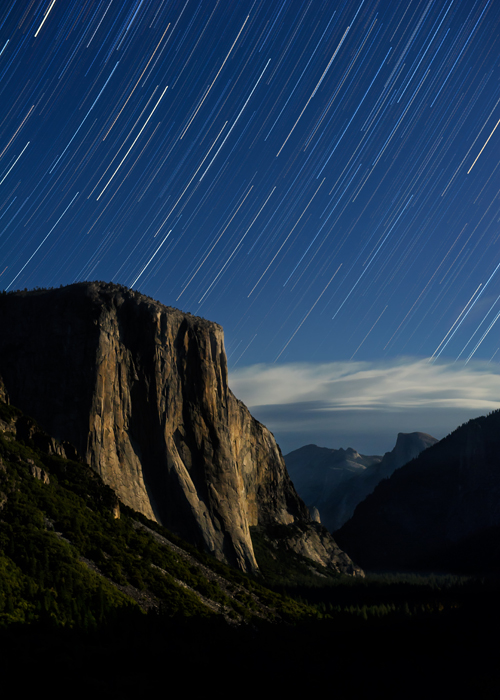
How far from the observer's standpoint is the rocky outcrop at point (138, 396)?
8438 centimetres

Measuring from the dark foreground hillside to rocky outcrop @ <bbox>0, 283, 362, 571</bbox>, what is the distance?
15.1 meters

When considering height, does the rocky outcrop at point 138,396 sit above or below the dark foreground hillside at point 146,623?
above

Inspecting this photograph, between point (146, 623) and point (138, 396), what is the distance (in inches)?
2278

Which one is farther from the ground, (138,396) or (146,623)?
(138,396)

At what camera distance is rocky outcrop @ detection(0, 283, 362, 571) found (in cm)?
8438

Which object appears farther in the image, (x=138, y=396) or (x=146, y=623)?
(x=138, y=396)

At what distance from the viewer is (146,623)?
40750 millimetres

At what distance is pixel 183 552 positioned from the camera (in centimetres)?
7119

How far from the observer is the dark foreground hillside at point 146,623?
30797 millimetres

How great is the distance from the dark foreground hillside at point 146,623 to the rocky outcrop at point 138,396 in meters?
15.1

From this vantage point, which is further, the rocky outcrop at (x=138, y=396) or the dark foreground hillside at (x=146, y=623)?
the rocky outcrop at (x=138, y=396)

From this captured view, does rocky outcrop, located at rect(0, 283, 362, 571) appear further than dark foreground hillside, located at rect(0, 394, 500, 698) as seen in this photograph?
Yes

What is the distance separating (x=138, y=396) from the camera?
3780 inches

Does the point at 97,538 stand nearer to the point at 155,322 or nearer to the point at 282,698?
the point at 282,698
